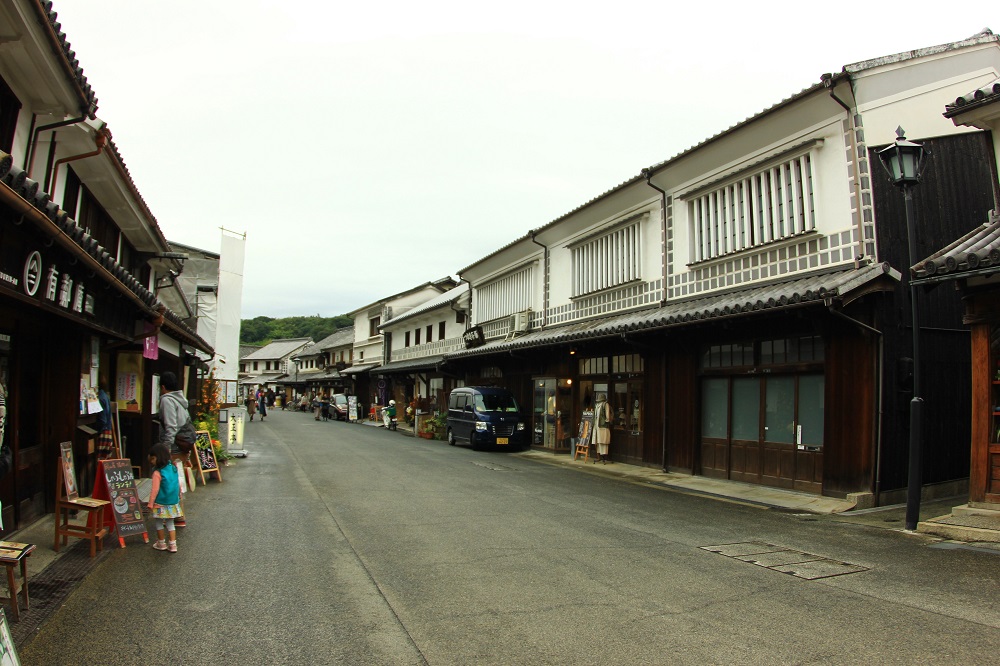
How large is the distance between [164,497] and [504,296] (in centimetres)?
1949

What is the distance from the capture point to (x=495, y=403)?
2250 cm

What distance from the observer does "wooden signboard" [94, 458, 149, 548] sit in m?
7.16

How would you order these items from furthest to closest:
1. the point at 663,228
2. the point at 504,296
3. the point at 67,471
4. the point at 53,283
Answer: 1. the point at 504,296
2. the point at 663,228
3. the point at 67,471
4. the point at 53,283

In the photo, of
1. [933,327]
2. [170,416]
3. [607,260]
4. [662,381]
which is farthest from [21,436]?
[607,260]

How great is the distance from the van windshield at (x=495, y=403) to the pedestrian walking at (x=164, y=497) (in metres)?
15.0

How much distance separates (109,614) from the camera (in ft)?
16.5

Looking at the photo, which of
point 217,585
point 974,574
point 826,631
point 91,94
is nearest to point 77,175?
point 91,94

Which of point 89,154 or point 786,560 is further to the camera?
point 89,154

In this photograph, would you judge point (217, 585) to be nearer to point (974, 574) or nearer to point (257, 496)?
point (257, 496)

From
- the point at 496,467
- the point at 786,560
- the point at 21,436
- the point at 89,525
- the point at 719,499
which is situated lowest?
the point at 496,467

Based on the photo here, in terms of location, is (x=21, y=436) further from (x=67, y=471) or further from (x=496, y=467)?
(x=496, y=467)

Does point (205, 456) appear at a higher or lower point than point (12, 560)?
lower

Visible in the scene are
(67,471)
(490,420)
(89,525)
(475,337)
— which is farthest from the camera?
(475,337)

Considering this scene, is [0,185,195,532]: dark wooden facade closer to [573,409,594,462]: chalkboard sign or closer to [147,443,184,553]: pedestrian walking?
[147,443,184,553]: pedestrian walking
